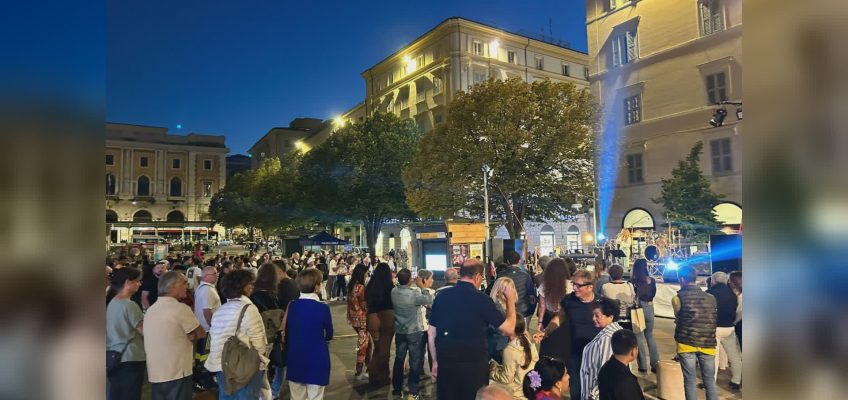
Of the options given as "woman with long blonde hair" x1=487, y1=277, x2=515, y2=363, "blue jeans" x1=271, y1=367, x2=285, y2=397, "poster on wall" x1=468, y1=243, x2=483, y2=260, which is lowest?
"blue jeans" x1=271, y1=367, x2=285, y2=397

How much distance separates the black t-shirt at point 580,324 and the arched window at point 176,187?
79702 millimetres

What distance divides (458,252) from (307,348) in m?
10.5

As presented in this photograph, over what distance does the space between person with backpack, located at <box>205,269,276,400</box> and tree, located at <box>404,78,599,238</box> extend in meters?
20.0

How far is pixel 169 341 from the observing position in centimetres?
454

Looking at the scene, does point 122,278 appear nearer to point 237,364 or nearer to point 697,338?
point 237,364

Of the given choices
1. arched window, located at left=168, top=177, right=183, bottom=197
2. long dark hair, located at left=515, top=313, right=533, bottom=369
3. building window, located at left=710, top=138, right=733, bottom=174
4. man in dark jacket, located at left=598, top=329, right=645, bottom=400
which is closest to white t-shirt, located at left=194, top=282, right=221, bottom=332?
long dark hair, located at left=515, top=313, right=533, bottom=369

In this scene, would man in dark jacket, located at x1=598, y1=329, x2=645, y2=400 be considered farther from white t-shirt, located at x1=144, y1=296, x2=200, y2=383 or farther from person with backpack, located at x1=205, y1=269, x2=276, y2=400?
white t-shirt, located at x1=144, y1=296, x2=200, y2=383

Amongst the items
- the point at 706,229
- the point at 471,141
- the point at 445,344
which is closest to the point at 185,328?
the point at 445,344

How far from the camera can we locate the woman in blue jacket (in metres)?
5.16

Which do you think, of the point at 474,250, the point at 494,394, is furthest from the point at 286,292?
the point at 474,250

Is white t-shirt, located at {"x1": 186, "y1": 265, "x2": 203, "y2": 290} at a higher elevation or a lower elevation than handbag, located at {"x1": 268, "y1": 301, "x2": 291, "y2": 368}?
higher

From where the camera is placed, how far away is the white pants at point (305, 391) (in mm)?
5215
